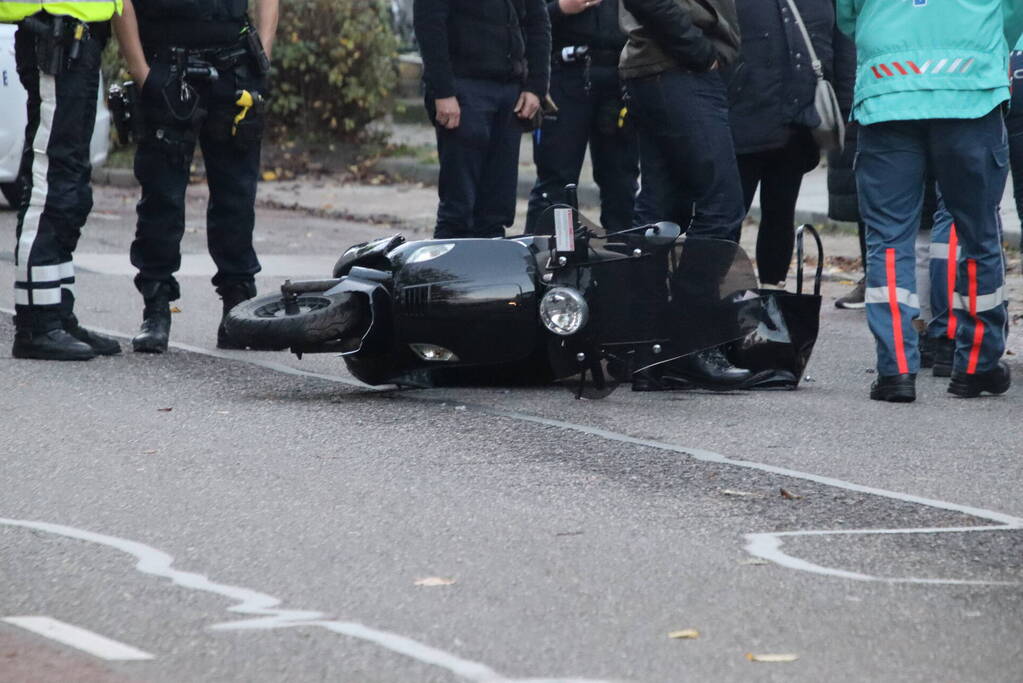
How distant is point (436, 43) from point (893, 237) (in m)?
2.47

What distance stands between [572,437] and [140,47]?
8.82 feet

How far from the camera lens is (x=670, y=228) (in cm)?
616

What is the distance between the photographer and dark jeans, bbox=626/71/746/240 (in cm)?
650

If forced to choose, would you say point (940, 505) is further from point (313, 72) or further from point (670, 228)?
point (313, 72)

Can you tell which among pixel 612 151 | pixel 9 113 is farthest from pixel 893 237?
pixel 9 113

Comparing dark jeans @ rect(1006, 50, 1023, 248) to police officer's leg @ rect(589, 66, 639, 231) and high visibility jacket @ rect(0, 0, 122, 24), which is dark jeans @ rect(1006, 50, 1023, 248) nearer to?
police officer's leg @ rect(589, 66, 639, 231)

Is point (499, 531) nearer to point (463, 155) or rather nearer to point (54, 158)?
point (54, 158)

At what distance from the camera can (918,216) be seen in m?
6.34

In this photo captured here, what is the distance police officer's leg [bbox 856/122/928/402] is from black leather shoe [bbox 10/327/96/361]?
9.33ft

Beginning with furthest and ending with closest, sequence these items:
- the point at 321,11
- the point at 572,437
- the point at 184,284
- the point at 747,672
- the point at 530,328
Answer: the point at 321,11 < the point at 184,284 < the point at 530,328 < the point at 572,437 < the point at 747,672

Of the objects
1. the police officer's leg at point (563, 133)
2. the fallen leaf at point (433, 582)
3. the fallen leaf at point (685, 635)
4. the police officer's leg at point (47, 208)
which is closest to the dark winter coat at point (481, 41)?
the police officer's leg at point (563, 133)

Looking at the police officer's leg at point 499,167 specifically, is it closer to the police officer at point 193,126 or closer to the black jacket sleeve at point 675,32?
the police officer at point 193,126

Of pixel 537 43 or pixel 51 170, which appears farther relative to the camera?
pixel 537 43

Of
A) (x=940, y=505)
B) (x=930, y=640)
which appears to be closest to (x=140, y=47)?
(x=940, y=505)
